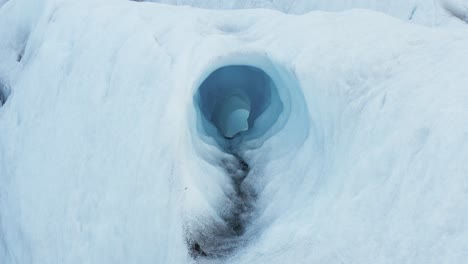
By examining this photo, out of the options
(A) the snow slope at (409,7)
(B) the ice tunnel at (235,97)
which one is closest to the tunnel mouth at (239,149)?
(B) the ice tunnel at (235,97)

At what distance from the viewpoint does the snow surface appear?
313 centimetres

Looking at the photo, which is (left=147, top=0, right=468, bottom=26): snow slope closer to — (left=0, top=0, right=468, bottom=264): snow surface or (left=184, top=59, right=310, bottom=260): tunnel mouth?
(left=184, top=59, right=310, bottom=260): tunnel mouth

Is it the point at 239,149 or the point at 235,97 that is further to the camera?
the point at 235,97

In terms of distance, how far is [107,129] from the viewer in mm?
4668

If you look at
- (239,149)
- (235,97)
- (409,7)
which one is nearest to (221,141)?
(239,149)

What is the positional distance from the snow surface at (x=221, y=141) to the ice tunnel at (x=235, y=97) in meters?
0.80

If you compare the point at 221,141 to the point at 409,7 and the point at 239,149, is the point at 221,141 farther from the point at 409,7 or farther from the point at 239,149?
the point at 409,7

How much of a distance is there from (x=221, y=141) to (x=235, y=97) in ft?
6.95

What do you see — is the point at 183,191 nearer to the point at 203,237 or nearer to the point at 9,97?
the point at 203,237

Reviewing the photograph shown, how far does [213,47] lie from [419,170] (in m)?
2.97

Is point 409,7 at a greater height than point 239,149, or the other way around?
point 409,7

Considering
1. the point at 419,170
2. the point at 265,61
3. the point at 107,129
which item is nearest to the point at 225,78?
the point at 265,61

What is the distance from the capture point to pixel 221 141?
6.21 meters

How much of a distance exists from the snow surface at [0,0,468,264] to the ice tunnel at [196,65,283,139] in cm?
80
